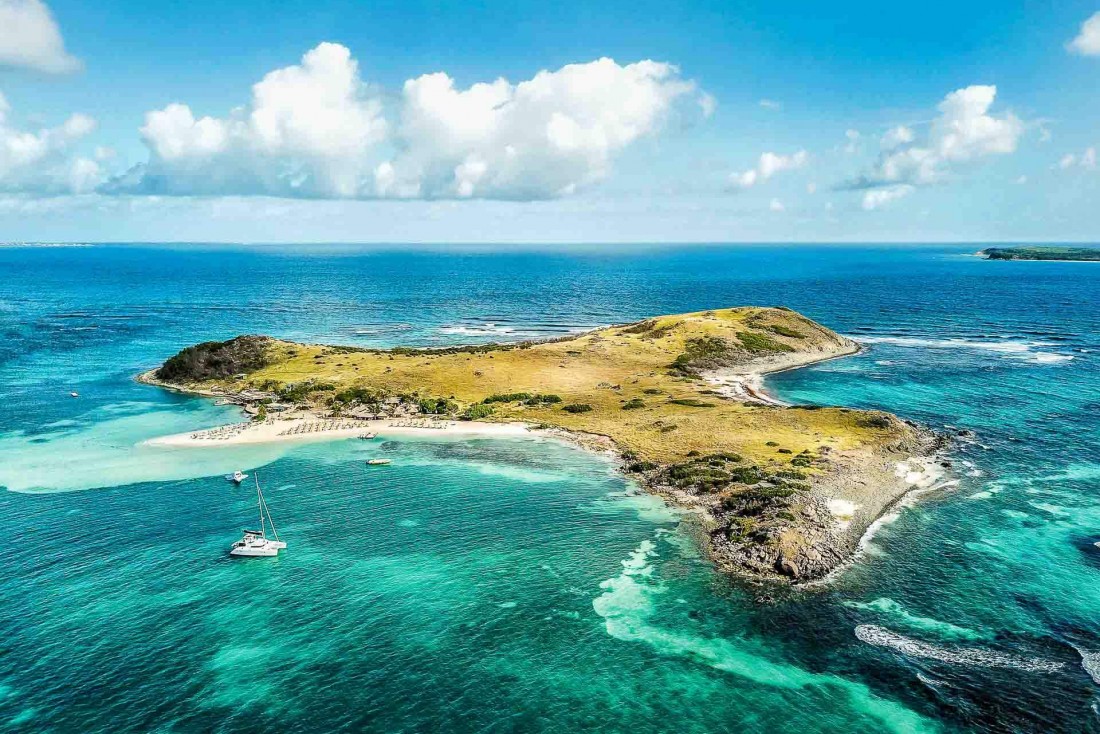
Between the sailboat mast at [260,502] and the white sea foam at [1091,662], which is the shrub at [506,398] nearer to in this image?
the sailboat mast at [260,502]

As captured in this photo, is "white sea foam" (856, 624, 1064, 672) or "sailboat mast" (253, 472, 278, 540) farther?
"sailboat mast" (253, 472, 278, 540)

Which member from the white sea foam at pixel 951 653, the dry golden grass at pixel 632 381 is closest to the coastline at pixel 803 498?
the dry golden grass at pixel 632 381

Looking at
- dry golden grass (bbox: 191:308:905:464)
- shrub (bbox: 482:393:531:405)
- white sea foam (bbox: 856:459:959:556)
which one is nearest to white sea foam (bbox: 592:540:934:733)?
white sea foam (bbox: 856:459:959:556)

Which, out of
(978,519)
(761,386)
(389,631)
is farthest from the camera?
(761,386)

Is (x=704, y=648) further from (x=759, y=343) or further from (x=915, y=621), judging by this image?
(x=759, y=343)

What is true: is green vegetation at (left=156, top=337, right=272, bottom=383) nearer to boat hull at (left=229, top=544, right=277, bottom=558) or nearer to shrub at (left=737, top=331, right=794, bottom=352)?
boat hull at (left=229, top=544, right=277, bottom=558)

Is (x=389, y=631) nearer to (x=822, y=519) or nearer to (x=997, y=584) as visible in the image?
(x=822, y=519)

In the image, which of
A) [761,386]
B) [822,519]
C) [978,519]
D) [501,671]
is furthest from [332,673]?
[761,386]

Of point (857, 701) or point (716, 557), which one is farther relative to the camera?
point (716, 557)
